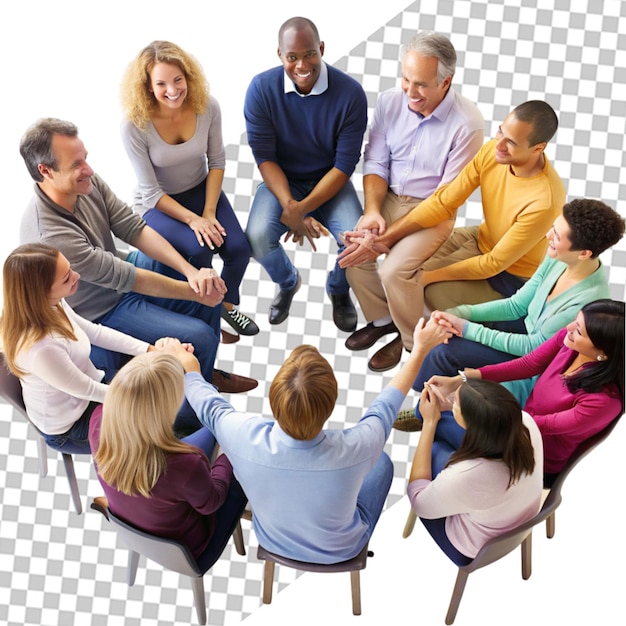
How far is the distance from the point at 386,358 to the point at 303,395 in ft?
5.96

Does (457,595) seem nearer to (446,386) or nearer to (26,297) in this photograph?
(446,386)

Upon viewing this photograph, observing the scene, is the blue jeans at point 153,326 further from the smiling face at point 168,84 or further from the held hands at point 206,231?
the smiling face at point 168,84

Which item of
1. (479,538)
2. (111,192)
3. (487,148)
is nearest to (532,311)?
(487,148)

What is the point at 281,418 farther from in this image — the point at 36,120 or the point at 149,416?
the point at 36,120

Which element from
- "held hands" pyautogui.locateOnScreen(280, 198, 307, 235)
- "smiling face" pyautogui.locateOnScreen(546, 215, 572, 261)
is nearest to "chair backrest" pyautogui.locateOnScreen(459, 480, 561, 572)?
"smiling face" pyautogui.locateOnScreen(546, 215, 572, 261)

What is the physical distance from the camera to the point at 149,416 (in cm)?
255

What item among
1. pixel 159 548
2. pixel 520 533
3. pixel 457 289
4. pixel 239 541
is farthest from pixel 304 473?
pixel 457 289

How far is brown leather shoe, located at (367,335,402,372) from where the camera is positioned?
418 cm

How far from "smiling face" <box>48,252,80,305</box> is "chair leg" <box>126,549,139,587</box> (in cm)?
113

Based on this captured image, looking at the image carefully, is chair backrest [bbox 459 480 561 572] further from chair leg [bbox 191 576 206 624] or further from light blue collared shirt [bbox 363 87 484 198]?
light blue collared shirt [bbox 363 87 484 198]

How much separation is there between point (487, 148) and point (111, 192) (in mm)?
1832

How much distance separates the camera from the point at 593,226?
310cm

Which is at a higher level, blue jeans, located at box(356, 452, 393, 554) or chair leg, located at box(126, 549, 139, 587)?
blue jeans, located at box(356, 452, 393, 554)

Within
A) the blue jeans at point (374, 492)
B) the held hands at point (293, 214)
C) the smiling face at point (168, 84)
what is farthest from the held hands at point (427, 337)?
the smiling face at point (168, 84)
